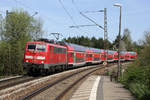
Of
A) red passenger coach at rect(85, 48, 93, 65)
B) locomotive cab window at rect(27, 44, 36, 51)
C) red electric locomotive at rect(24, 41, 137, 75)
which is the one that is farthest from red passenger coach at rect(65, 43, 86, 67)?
locomotive cab window at rect(27, 44, 36, 51)

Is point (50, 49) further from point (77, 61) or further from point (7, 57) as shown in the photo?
point (77, 61)

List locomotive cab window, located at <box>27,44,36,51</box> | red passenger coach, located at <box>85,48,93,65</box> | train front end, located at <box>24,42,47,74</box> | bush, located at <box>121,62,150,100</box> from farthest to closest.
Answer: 1. red passenger coach, located at <box>85,48,93,65</box>
2. locomotive cab window, located at <box>27,44,36,51</box>
3. train front end, located at <box>24,42,47,74</box>
4. bush, located at <box>121,62,150,100</box>

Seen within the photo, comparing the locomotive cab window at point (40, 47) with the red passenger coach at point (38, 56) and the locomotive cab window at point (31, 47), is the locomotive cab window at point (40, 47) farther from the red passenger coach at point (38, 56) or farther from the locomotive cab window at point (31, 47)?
the locomotive cab window at point (31, 47)

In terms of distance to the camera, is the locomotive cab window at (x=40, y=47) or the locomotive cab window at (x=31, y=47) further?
the locomotive cab window at (x=31, y=47)

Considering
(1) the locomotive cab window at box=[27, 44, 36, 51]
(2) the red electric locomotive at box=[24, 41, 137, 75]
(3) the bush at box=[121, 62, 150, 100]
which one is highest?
(1) the locomotive cab window at box=[27, 44, 36, 51]

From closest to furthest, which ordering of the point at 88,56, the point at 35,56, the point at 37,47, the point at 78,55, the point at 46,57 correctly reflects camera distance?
the point at 46,57 → the point at 35,56 → the point at 37,47 → the point at 78,55 → the point at 88,56

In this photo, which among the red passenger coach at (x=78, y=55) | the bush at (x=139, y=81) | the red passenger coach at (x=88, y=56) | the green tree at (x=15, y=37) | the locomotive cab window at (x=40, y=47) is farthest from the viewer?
the red passenger coach at (x=88, y=56)

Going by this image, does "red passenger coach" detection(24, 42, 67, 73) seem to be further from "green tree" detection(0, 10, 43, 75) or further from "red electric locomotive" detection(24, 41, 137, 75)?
"green tree" detection(0, 10, 43, 75)

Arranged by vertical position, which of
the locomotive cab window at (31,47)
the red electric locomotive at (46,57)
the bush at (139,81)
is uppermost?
the locomotive cab window at (31,47)

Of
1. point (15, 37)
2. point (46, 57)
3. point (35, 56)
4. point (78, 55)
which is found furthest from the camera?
point (78, 55)

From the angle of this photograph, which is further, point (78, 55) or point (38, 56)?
point (78, 55)

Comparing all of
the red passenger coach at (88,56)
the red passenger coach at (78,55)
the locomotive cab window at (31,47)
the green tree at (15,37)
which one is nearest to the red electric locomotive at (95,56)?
the red passenger coach at (88,56)

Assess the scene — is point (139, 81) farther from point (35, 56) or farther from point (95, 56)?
point (95, 56)

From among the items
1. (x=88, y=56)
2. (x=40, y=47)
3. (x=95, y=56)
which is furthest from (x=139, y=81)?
(x=95, y=56)
